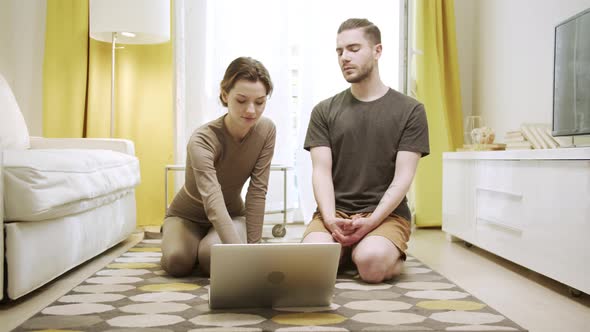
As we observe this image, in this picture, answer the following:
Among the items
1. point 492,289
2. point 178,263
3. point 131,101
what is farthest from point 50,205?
point 131,101

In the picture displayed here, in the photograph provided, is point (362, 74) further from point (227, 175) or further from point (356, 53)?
point (227, 175)

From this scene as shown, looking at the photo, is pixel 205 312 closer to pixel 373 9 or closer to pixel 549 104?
pixel 549 104

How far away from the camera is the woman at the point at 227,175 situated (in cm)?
195

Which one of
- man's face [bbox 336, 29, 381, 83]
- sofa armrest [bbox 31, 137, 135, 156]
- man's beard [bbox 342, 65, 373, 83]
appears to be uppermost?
man's face [bbox 336, 29, 381, 83]

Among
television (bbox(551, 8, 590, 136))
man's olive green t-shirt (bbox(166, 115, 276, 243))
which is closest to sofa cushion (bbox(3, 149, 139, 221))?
man's olive green t-shirt (bbox(166, 115, 276, 243))

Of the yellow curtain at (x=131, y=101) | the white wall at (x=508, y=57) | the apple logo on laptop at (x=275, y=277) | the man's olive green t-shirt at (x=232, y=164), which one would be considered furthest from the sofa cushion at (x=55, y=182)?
the white wall at (x=508, y=57)

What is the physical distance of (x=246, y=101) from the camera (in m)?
1.98

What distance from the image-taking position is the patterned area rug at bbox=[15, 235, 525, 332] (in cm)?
148

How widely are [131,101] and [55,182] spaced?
2.16 m

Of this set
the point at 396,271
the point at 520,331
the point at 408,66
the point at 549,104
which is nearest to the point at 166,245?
the point at 396,271

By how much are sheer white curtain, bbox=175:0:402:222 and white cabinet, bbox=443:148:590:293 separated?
1.20m

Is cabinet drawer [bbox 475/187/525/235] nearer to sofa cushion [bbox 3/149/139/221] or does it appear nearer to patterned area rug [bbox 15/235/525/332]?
patterned area rug [bbox 15/235/525/332]

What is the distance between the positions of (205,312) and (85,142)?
1651mm

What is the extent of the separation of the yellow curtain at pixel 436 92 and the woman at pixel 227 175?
172 centimetres
